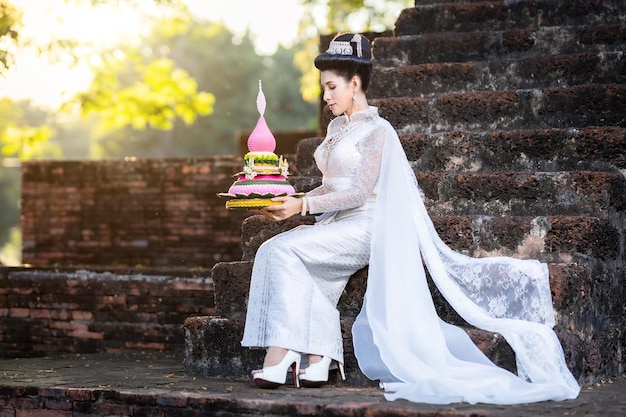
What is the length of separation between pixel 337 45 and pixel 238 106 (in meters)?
36.5

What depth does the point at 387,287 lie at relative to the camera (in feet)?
18.3

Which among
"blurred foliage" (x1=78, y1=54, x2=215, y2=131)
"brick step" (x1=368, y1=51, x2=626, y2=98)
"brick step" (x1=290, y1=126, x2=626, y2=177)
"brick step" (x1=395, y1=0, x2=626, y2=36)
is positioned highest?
"blurred foliage" (x1=78, y1=54, x2=215, y2=131)

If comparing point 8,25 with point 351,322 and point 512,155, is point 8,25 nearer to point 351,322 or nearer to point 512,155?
point 512,155

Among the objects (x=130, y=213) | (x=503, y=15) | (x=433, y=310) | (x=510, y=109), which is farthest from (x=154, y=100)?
(x=433, y=310)

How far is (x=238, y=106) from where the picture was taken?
4216 cm

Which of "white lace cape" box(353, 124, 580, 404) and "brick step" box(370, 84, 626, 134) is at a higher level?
"brick step" box(370, 84, 626, 134)

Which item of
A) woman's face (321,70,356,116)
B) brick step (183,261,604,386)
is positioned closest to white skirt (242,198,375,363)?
brick step (183,261,604,386)

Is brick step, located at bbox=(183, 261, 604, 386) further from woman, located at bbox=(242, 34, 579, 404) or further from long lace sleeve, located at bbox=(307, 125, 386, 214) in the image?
long lace sleeve, located at bbox=(307, 125, 386, 214)

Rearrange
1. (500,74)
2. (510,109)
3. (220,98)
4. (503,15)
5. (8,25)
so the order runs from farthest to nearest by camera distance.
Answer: (220,98) → (8,25) → (503,15) → (500,74) → (510,109)

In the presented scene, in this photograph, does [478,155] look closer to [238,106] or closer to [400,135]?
[400,135]

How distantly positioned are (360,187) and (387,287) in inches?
21.3

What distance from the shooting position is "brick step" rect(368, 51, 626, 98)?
7.36 meters

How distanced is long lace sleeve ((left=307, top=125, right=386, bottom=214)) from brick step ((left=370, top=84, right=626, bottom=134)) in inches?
63.9

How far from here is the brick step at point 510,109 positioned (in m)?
6.99
